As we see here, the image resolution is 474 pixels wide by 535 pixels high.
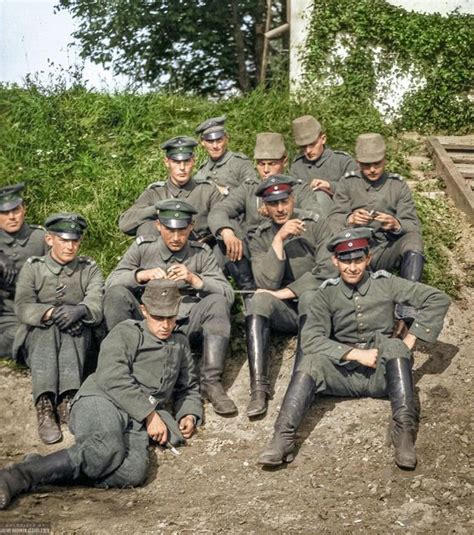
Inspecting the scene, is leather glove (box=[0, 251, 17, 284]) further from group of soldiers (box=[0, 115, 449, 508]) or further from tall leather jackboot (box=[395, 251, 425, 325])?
tall leather jackboot (box=[395, 251, 425, 325])

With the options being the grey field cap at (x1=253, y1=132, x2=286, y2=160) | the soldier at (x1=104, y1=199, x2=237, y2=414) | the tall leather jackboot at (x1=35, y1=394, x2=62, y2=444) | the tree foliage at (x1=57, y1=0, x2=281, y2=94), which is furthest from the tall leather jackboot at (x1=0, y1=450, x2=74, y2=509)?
the tree foliage at (x1=57, y1=0, x2=281, y2=94)

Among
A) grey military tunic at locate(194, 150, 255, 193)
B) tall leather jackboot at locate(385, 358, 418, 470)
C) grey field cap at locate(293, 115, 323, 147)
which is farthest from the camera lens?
grey military tunic at locate(194, 150, 255, 193)

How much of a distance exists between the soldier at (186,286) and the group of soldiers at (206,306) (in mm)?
12

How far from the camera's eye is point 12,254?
8742mm

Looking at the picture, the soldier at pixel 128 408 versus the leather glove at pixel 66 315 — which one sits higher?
the leather glove at pixel 66 315

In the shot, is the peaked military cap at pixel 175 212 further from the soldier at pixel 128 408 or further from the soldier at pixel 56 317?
the soldier at pixel 128 408

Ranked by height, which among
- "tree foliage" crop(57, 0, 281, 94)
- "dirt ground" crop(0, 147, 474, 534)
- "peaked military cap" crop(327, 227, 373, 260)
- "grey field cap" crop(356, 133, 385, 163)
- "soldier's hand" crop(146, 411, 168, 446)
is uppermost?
"tree foliage" crop(57, 0, 281, 94)

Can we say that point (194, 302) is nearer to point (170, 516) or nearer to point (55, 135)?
point (170, 516)

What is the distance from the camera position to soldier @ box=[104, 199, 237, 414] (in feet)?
26.8

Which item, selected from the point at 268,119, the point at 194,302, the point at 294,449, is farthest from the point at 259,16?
the point at 294,449

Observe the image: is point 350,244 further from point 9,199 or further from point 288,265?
point 9,199

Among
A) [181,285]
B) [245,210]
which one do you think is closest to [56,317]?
[181,285]

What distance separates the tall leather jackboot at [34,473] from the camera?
21.3 feet

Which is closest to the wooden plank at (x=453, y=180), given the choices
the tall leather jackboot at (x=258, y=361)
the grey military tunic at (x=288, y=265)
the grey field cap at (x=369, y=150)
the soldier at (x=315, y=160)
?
the soldier at (x=315, y=160)
